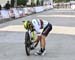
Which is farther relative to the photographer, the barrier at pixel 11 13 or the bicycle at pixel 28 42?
the barrier at pixel 11 13

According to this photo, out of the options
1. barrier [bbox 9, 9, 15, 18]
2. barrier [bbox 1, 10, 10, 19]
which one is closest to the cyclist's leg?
barrier [bbox 1, 10, 10, 19]

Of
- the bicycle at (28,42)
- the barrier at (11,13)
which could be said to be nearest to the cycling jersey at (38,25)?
the bicycle at (28,42)

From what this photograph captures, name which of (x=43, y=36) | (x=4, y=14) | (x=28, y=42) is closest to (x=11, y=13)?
(x=4, y=14)

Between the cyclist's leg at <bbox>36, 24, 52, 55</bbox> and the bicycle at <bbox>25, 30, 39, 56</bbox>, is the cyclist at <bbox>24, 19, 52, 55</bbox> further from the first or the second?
the bicycle at <bbox>25, 30, 39, 56</bbox>

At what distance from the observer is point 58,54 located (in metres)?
11.7

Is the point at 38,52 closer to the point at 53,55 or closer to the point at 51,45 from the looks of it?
the point at 53,55

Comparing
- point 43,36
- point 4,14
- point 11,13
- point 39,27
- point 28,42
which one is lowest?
point 11,13

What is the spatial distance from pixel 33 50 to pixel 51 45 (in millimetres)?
1862

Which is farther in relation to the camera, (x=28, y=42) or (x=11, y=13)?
(x=11, y=13)

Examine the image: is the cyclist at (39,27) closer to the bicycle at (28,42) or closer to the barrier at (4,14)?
the bicycle at (28,42)

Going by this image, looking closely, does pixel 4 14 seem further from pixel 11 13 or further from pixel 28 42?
pixel 28 42

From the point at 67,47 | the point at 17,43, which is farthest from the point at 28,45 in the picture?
the point at 17,43

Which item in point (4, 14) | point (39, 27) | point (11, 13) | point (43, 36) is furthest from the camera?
point (11, 13)

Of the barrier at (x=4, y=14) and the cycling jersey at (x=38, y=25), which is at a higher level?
the cycling jersey at (x=38, y=25)
